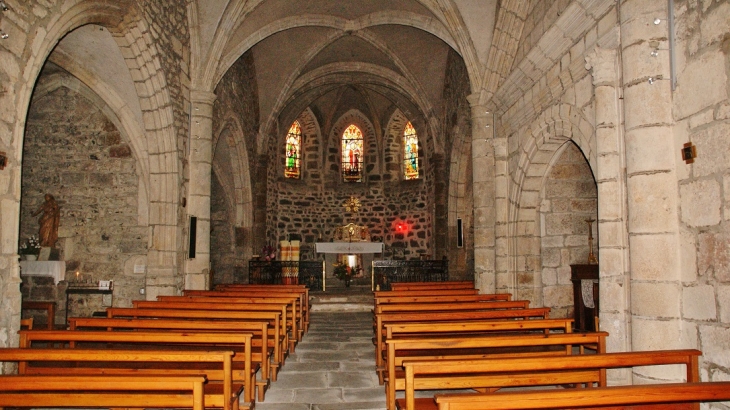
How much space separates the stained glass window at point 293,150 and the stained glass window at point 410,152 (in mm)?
4154

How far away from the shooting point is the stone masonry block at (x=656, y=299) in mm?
4777

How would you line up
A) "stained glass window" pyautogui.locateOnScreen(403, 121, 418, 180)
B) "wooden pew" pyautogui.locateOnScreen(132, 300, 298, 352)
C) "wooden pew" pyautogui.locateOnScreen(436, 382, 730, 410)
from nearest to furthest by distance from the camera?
"wooden pew" pyautogui.locateOnScreen(436, 382, 730, 410), "wooden pew" pyautogui.locateOnScreen(132, 300, 298, 352), "stained glass window" pyautogui.locateOnScreen(403, 121, 418, 180)

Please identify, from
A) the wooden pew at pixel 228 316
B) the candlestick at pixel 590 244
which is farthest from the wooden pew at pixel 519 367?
the candlestick at pixel 590 244

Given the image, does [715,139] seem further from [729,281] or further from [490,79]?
[490,79]

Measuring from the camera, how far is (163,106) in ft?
31.2

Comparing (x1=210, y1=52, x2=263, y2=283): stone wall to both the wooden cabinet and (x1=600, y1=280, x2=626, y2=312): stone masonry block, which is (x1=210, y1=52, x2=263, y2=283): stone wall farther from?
(x1=600, y1=280, x2=626, y2=312): stone masonry block

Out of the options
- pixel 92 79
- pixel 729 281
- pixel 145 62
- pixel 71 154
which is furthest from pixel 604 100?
pixel 71 154

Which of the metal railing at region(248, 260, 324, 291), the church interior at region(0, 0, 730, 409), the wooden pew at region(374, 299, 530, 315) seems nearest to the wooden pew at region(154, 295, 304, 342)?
the wooden pew at region(374, 299, 530, 315)

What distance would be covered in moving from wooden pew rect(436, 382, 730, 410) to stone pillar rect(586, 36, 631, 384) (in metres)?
2.95

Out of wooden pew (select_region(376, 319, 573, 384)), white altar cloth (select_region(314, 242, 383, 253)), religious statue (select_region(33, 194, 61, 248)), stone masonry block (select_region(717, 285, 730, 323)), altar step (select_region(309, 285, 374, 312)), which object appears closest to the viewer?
stone masonry block (select_region(717, 285, 730, 323))

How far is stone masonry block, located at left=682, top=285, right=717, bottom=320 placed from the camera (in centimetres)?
446

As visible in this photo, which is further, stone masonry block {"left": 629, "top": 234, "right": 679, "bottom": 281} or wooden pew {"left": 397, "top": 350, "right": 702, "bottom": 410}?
stone masonry block {"left": 629, "top": 234, "right": 679, "bottom": 281}

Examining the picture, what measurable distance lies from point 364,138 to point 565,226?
13.8m

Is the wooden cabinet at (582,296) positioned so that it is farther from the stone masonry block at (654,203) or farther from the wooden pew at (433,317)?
the stone masonry block at (654,203)
